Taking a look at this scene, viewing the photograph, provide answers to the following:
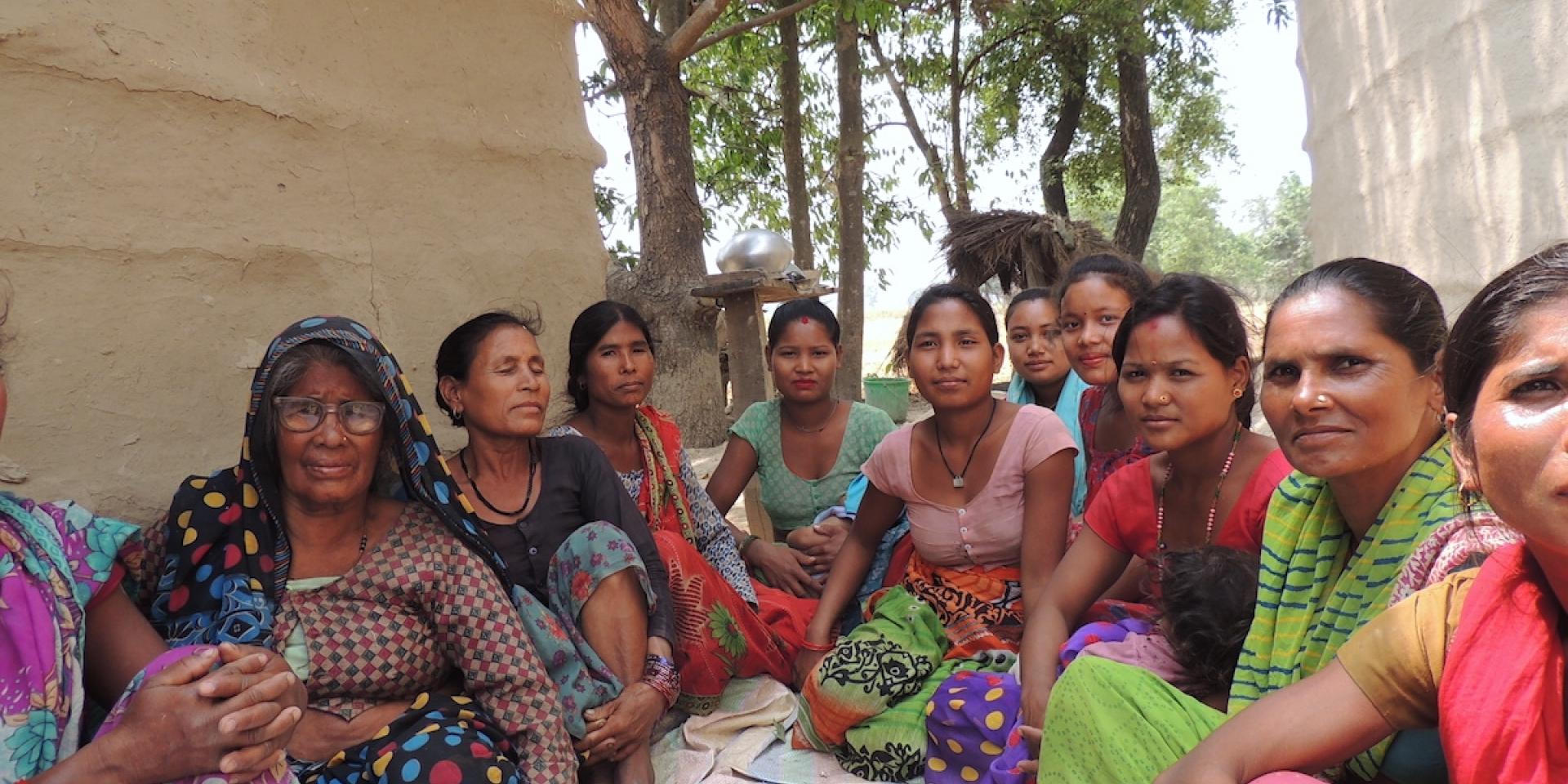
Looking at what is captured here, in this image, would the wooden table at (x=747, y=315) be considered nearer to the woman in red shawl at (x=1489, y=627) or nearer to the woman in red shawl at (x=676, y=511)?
the woman in red shawl at (x=676, y=511)

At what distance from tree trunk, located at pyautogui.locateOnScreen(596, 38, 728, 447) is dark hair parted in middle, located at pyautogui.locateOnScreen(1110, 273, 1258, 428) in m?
5.39

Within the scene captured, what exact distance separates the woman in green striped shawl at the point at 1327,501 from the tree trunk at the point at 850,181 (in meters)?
8.18

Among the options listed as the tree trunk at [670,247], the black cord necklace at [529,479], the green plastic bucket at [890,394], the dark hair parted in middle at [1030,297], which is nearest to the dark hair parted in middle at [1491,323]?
the black cord necklace at [529,479]

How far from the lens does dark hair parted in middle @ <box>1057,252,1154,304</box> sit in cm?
358

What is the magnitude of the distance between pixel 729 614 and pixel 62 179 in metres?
2.12

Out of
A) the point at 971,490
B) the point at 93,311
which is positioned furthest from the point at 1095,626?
the point at 93,311

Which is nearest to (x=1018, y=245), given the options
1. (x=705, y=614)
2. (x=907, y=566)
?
(x=907, y=566)

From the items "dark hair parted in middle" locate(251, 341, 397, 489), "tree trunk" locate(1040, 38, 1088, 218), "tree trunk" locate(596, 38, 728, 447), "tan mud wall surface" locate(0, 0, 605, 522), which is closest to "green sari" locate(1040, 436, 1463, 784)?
"dark hair parted in middle" locate(251, 341, 397, 489)

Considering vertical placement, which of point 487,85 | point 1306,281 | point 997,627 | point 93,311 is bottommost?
point 997,627

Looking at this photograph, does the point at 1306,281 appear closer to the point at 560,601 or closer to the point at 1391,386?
the point at 1391,386

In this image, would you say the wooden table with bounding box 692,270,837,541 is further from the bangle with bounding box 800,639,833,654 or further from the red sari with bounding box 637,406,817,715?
the bangle with bounding box 800,639,833,654

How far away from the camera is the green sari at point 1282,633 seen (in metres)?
1.81

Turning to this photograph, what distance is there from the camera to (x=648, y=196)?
8016mm

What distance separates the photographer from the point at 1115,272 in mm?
3586
